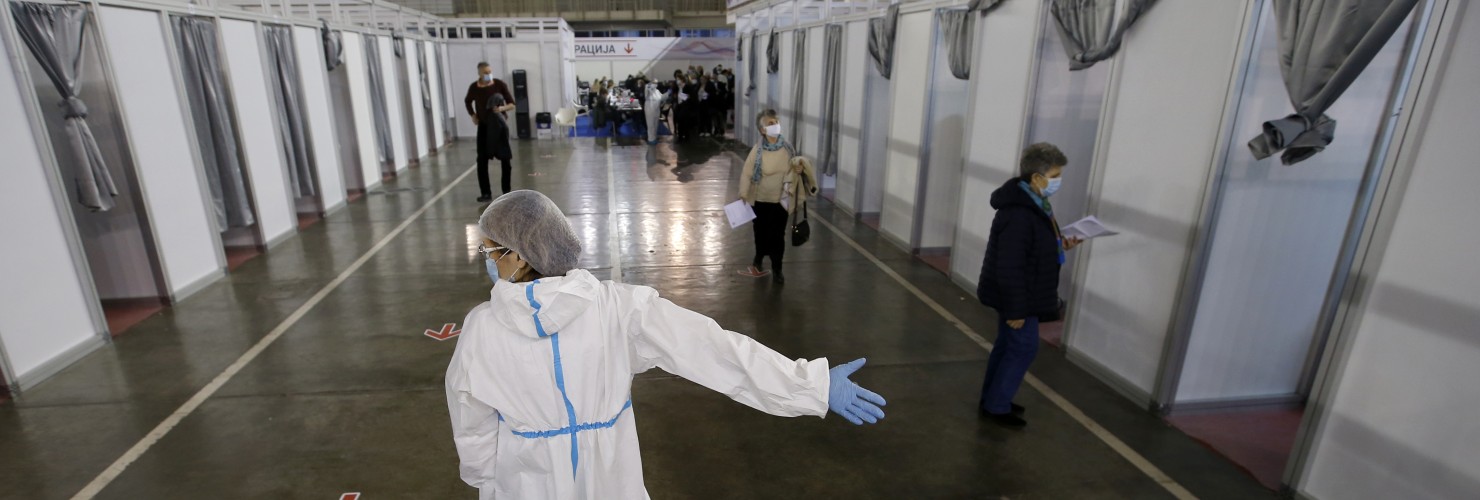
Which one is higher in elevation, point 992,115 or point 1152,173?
point 992,115

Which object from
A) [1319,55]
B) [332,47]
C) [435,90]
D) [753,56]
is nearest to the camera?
[1319,55]

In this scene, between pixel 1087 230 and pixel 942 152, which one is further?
pixel 942 152

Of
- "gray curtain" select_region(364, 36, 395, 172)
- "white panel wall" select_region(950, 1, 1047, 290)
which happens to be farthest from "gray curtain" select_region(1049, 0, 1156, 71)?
"gray curtain" select_region(364, 36, 395, 172)

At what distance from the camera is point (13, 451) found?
3896mm

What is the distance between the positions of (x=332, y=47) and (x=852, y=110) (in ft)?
23.6

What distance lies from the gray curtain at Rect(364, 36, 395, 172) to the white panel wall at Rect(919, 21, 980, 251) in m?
9.09

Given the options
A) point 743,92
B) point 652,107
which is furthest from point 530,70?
point 743,92

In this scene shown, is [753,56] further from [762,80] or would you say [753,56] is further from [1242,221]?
[1242,221]

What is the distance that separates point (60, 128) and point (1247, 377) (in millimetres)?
8434

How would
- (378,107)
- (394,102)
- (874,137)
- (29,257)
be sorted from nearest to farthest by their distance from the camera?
(29,257)
(874,137)
(378,107)
(394,102)

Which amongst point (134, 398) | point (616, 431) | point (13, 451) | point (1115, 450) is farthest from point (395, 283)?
point (1115, 450)


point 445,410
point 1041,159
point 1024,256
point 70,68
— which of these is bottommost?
point 445,410

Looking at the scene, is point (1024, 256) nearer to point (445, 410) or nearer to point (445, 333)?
point (445, 410)

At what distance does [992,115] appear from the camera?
624 centimetres
